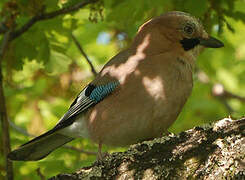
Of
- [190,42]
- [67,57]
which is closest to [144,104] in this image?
[190,42]

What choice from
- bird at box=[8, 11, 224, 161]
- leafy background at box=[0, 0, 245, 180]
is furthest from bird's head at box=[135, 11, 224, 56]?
leafy background at box=[0, 0, 245, 180]

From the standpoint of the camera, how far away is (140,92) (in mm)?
6195

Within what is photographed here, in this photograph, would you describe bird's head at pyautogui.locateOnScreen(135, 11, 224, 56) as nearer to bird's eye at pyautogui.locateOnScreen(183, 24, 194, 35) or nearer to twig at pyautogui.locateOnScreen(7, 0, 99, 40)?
bird's eye at pyautogui.locateOnScreen(183, 24, 194, 35)

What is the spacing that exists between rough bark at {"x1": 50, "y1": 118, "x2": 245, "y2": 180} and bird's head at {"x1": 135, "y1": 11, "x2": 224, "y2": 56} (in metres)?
1.94

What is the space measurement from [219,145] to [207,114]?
6961 mm

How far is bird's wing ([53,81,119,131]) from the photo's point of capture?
21.6ft

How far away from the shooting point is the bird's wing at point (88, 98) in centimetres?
657

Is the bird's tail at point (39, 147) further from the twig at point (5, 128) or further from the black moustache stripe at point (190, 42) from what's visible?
the black moustache stripe at point (190, 42)

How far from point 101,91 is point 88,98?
28cm

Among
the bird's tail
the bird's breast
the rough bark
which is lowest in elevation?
the bird's tail

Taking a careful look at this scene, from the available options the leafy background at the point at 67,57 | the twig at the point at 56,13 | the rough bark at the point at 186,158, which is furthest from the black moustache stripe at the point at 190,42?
the rough bark at the point at 186,158

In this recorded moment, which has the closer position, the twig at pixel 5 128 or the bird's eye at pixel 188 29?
the twig at pixel 5 128

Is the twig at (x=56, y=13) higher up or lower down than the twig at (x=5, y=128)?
higher up

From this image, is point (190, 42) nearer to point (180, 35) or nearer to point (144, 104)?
point (180, 35)
